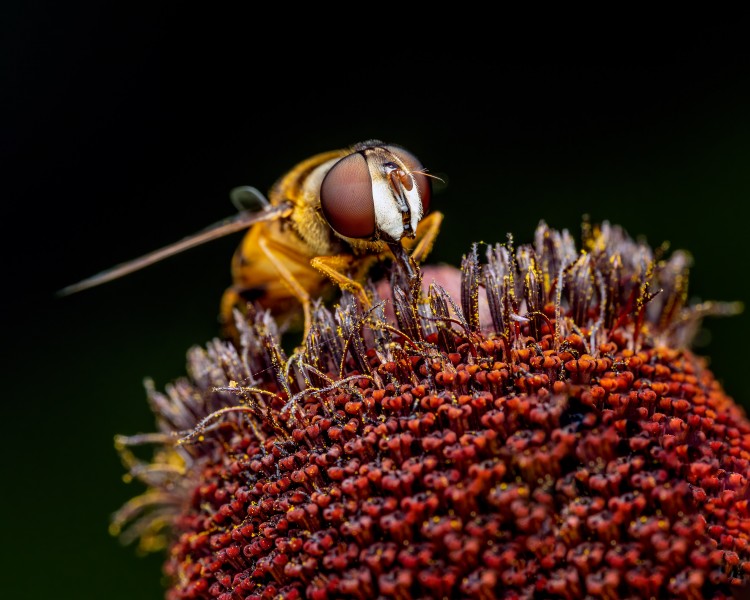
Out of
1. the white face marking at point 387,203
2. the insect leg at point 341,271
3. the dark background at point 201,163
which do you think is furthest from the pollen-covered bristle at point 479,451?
the dark background at point 201,163

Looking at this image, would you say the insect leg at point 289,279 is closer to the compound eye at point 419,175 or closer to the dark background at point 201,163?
the compound eye at point 419,175

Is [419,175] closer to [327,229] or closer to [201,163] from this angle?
[327,229]

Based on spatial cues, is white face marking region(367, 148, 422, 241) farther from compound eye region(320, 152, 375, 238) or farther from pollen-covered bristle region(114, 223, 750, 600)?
pollen-covered bristle region(114, 223, 750, 600)

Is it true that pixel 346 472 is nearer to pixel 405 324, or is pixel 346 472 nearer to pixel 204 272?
pixel 405 324

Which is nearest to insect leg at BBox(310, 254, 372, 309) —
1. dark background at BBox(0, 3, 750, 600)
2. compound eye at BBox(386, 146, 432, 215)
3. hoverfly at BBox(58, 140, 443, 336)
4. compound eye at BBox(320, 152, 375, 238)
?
hoverfly at BBox(58, 140, 443, 336)

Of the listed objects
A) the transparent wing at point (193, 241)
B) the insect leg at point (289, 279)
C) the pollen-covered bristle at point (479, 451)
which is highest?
the transparent wing at point (193, 241)

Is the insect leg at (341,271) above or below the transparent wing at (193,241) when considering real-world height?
below

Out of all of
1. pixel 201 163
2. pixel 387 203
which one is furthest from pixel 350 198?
pixel 201 163
